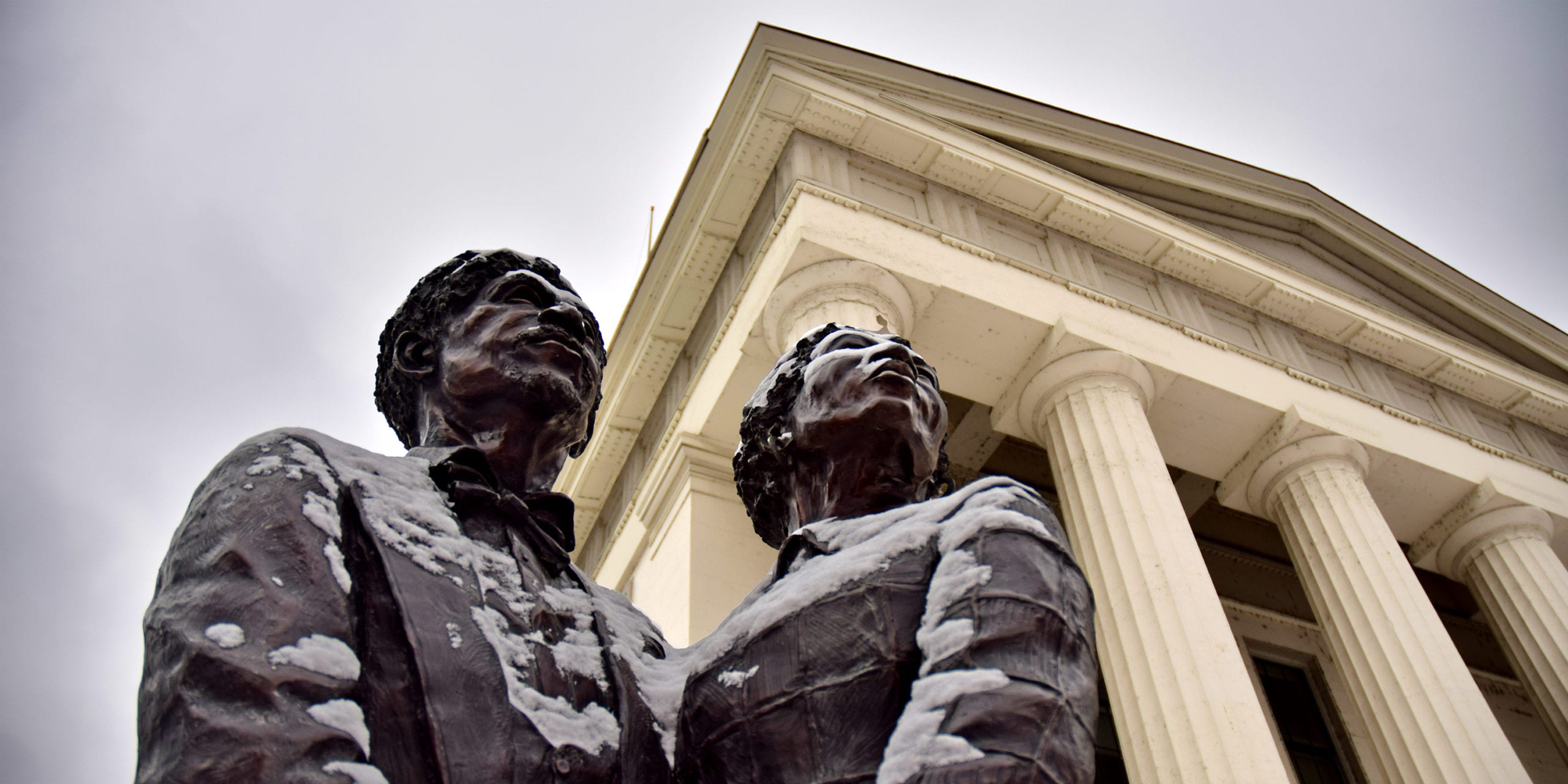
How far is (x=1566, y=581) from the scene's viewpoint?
454 inches

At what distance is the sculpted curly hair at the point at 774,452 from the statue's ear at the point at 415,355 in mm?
698

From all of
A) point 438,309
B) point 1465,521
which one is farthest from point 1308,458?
point 438,309

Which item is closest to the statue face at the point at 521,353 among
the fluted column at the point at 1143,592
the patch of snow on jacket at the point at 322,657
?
the patch of snow on jacket at the point at 322,657

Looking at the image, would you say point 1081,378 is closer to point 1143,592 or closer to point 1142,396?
point 1142,396

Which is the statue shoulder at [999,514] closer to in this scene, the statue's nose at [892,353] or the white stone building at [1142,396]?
the statue's nose at [892,353]

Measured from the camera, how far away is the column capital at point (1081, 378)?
33.3 ft

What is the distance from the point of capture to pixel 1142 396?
10492 mm

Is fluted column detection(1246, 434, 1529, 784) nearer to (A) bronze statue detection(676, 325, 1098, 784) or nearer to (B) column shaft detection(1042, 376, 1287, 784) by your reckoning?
(B) column shaft detection(1042, 376, 1287, 784)

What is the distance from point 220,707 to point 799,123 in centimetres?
994

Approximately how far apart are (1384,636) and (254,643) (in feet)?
32.5

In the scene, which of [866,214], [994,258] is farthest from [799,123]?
[994,258]

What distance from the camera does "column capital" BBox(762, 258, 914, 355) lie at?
29.8 feet

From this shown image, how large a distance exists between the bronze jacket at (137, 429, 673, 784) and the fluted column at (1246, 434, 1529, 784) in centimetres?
886

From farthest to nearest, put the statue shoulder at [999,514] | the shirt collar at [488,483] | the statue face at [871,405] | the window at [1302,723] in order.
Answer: the window at [1302,723] < the statue face at [871,405] < the shirt collar at [488,483] < the statue shoulder at [999,514]
